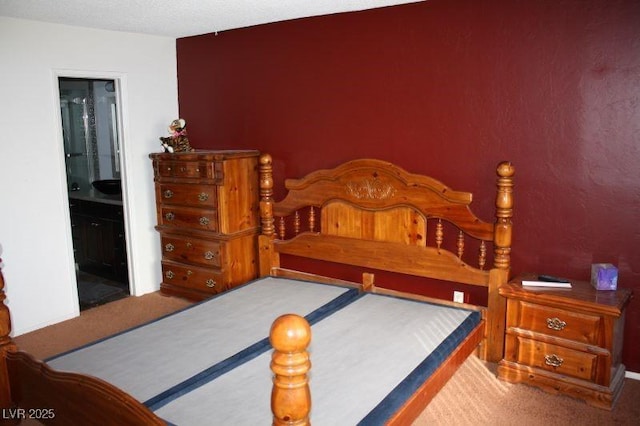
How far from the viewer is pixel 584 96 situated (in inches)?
118

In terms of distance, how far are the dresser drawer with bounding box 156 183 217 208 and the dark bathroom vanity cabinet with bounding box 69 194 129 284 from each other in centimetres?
62

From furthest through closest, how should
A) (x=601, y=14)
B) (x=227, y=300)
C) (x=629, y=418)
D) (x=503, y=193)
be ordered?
(x=227, y=300) < (x=503, y=193) < (x=601, y=14) < (x=629, y=418)

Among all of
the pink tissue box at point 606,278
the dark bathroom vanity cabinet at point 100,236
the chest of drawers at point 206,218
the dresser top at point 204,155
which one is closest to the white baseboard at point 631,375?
the pink tissue box at point 606,278

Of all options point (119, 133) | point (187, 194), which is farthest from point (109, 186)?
point (187, 194)

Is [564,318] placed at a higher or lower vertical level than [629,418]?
higher

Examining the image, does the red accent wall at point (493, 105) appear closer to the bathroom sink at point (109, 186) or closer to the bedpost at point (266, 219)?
the bedpost at point (266, 219)

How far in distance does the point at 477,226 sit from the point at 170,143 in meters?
2.66

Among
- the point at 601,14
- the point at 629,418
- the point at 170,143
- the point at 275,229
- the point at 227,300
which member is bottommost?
the point at 629,418

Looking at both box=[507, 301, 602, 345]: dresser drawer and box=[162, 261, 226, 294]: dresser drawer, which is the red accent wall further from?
box=[162, 261, 226, 294]: dresser drawer

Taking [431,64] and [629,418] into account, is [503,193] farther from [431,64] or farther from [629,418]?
[629,418]

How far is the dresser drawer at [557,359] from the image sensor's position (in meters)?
2.79

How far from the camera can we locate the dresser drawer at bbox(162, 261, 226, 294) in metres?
4.27

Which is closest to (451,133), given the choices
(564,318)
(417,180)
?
(417,180)

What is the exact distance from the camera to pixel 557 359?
2.88 metres
